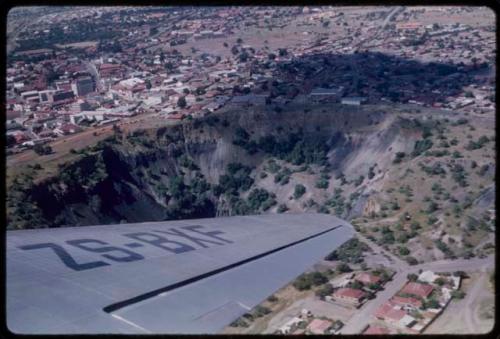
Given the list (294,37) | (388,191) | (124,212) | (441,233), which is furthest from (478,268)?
(294,37)

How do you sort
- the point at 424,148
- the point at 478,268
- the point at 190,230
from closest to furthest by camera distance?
1. the point at 190,230
2. the point at 478,268
3. the point at 424,148

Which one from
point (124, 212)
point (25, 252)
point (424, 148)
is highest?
point (25, 252)

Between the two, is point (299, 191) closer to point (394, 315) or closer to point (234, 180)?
point (234, 180)

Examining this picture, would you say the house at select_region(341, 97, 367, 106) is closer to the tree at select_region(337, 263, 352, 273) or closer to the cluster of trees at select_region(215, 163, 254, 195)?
the cluster of trees at select_region(215, 163, 254, 195)

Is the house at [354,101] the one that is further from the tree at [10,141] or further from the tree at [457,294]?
the tree at [457,294]

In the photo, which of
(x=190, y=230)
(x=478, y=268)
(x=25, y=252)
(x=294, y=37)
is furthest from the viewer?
(x=294, y=37)

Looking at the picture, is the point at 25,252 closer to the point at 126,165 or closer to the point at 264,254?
the point at 264,254
